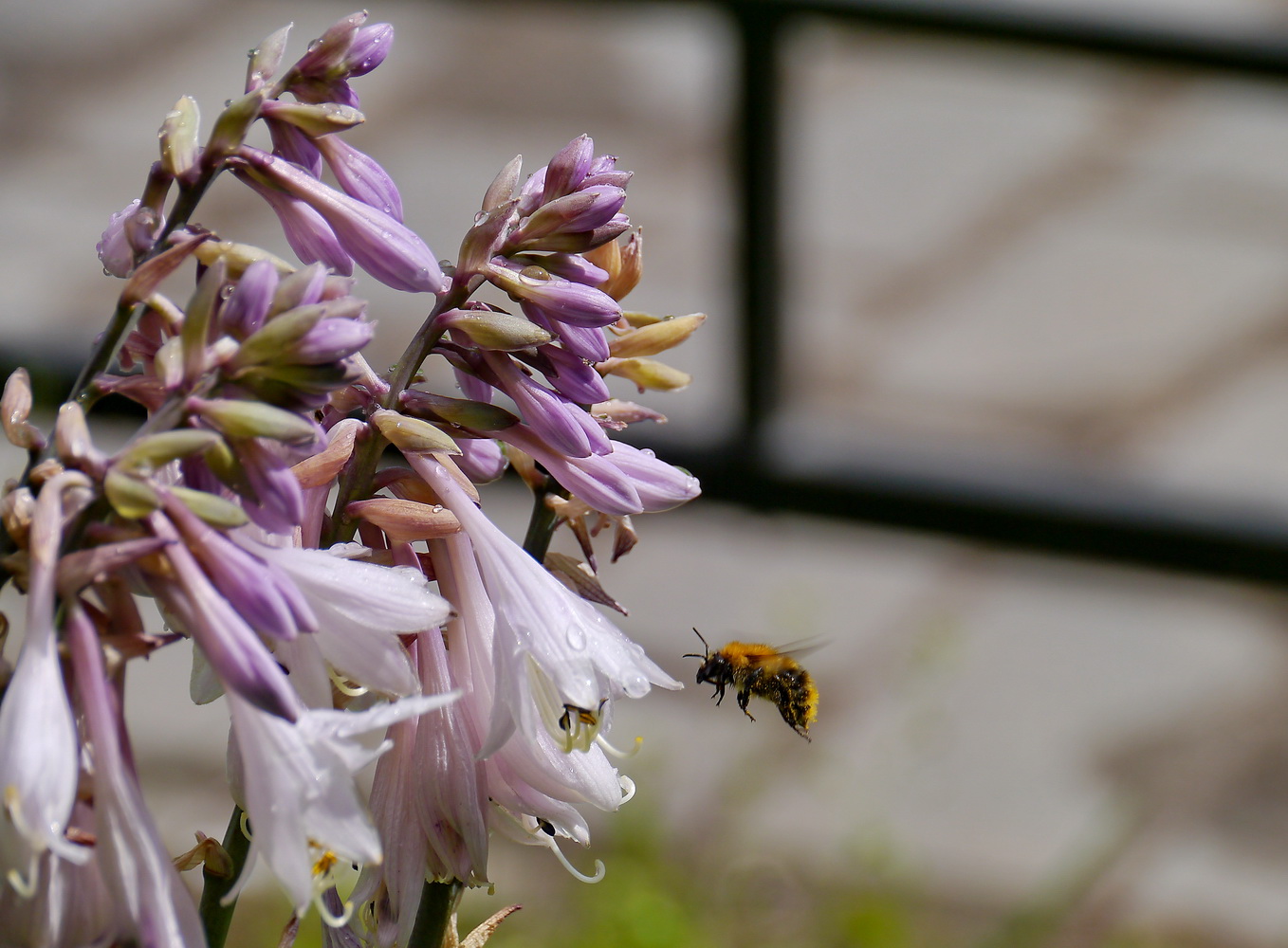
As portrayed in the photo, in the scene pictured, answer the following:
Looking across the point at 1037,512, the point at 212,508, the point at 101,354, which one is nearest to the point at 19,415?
the point at 101,354

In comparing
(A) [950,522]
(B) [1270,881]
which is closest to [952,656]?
(A) [950,522]

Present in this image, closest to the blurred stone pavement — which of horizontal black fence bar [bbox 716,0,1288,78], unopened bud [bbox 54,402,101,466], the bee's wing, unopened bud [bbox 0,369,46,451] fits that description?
horizontal black fence bar [bbox 716,0,1288,78]

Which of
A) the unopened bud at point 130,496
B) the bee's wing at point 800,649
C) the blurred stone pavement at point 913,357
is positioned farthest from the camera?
the blurred stone pavement at point 913,357

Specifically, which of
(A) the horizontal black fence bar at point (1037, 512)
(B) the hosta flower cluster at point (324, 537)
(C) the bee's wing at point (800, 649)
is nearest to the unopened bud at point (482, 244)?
(B) the hosta flower cluster at point (324, 537)

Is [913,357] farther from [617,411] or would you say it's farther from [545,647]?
[545,647]

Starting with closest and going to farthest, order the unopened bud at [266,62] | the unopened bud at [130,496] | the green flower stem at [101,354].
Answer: the unopened bud at [130,496] → the green flower stem at [101,354] → the unopened bud at [266,62]

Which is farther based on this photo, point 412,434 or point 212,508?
point 412,434

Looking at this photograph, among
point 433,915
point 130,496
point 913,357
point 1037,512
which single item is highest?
point 130,496

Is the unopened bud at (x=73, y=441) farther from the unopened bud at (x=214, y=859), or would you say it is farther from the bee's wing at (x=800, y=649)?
the bee's wing at (x=800, y=649)
